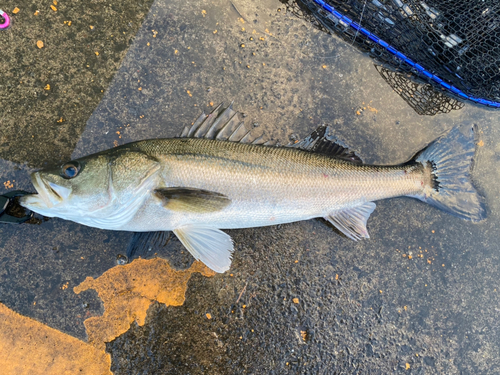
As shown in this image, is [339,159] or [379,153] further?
[379,153]

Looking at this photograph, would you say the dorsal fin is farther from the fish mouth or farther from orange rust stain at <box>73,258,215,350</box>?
orange rust stain at <box>73,258,215,350</box>

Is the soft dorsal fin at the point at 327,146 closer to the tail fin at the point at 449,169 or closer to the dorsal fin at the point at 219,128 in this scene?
the dorsal fin at the point at 219,128

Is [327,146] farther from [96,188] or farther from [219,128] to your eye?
[96,188]

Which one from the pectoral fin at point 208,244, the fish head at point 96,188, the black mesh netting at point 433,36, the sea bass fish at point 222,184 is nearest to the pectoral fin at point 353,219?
the sea bass fish at point 222,184

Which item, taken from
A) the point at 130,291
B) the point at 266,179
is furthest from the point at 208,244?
the point at 130,291

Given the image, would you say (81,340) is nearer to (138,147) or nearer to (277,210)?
(138,147)

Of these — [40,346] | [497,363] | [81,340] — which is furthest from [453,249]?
[40,346]

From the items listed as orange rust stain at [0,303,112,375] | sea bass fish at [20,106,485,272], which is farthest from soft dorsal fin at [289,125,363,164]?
orange rust stain at [0,303,112,375]
